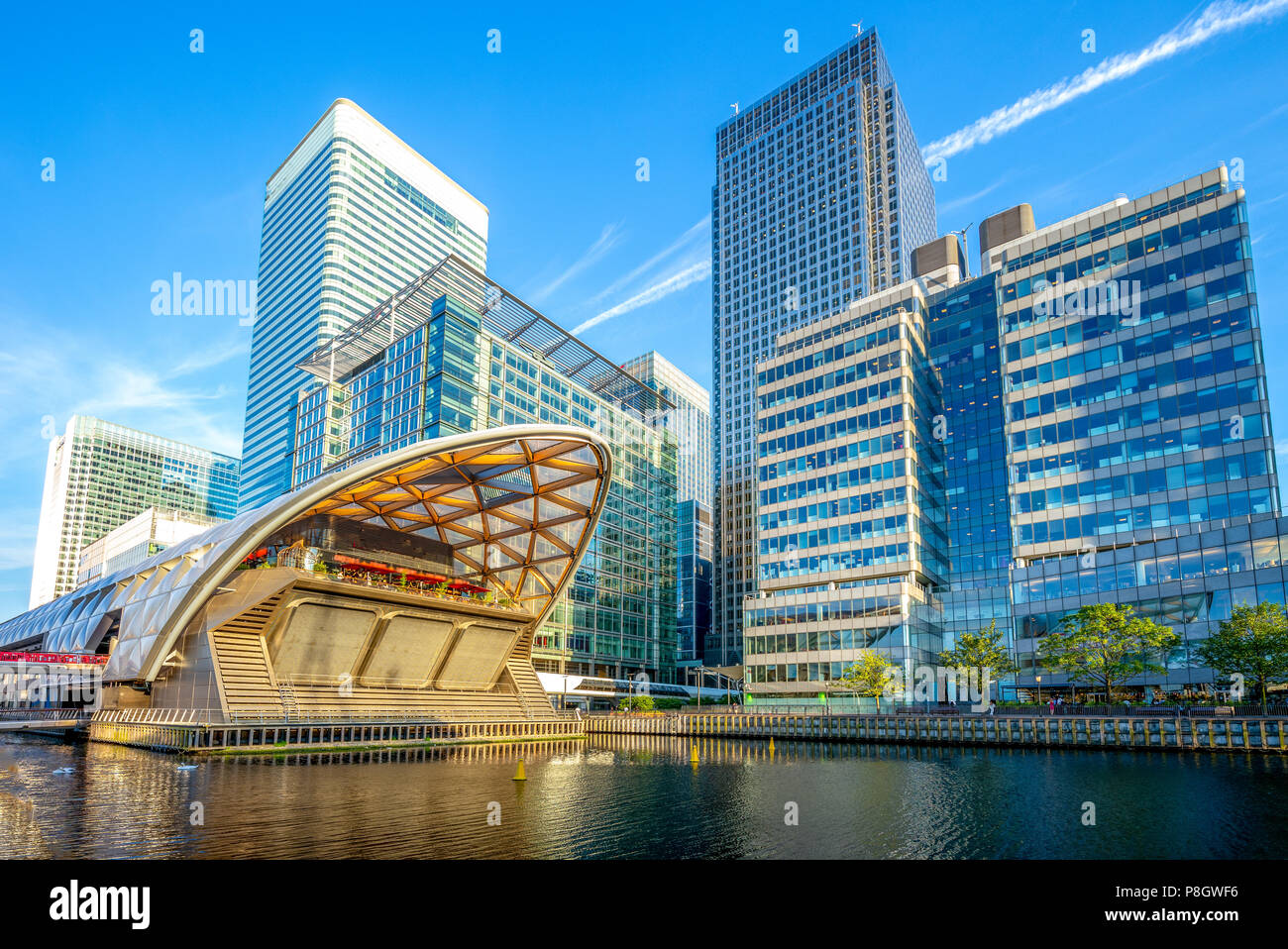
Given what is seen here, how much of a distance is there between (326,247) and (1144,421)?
130 m

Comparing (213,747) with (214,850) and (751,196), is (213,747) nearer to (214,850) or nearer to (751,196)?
(214,850)

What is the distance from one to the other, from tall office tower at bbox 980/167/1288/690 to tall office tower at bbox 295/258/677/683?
54.9m

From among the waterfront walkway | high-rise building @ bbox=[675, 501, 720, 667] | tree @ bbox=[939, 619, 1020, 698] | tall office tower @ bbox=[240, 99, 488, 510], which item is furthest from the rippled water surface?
high-rise building @ bbox=[675, 501, 720, 667]

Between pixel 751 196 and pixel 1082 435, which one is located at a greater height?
pixel 751 196

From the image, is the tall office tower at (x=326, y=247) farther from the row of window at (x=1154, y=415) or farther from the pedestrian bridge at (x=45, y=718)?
the row of window at (x=1154, y=415)

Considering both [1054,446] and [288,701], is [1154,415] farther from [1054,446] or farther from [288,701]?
[288,701]

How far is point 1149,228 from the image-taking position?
265 ft

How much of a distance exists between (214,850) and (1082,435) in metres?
83.3

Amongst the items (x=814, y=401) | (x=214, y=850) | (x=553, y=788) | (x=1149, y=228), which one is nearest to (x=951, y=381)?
(x=814, y=401)

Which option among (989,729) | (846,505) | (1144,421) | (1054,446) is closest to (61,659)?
(989,729)

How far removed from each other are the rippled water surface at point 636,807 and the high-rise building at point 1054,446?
33.3 metres

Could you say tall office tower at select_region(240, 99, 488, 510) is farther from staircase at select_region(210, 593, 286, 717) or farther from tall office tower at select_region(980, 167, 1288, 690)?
tall office tower at select_region(980, 167, 1288, 690)

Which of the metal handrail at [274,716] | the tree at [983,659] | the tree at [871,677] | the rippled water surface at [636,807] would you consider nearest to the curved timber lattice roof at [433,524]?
the metal handrail at [274,716]

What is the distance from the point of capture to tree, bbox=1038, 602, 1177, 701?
58.1m
